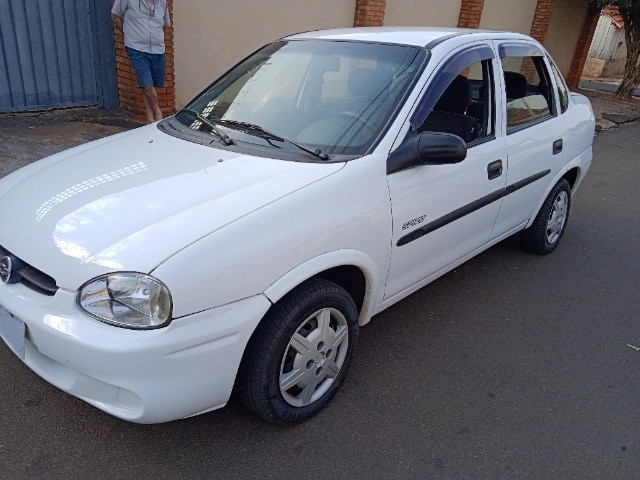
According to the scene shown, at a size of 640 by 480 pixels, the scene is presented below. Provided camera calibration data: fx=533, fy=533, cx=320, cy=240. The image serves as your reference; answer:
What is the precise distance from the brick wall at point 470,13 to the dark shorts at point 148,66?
7.89m

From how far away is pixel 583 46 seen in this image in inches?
624

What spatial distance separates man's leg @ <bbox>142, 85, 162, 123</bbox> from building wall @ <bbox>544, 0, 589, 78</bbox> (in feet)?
40.1

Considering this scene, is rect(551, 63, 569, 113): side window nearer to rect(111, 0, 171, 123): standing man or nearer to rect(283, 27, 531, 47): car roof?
rect(283, 27, 531, 47): car roof

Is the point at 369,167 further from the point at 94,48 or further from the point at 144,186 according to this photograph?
the point at 94,48

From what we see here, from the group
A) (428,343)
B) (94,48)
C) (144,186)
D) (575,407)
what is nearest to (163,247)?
(144,186)

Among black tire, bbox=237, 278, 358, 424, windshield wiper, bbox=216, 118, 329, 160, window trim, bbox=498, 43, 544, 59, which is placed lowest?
black tire, bbox=237, 278, 358, 424

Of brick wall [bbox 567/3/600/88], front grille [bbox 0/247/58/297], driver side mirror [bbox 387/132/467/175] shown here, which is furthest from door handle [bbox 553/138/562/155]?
brick wall [bbox 567/3/600/88]

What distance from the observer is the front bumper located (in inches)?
74.7

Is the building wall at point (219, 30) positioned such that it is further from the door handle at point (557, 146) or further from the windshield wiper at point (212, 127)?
the door handle at point (557, 146)

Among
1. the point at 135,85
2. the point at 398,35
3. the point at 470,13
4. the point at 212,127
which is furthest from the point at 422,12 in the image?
the point at 212,127

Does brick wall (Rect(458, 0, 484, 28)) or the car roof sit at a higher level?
the car roof

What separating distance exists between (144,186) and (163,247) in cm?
52

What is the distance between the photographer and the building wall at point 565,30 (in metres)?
14.7

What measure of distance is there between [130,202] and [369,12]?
7990 millimetres
